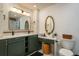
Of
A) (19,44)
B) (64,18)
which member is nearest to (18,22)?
(19,44)

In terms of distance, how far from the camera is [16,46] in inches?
78.0

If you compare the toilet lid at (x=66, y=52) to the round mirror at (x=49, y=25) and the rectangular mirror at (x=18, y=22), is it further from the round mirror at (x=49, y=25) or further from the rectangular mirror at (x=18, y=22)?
the rectangular mirror at (x=18, y=22)

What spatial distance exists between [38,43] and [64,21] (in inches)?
23.4

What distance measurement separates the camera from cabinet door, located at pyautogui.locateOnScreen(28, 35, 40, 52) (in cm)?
192

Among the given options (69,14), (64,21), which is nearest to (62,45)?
(64,21)

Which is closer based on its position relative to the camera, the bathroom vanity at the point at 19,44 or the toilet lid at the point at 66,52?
the toilet lid at the point at 66,52

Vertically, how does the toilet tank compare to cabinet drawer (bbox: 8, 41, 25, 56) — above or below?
above

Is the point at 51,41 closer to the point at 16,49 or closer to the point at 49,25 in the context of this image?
the point at 49,25

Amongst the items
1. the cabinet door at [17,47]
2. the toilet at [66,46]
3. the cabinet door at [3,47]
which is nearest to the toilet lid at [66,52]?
the toilet at [66,46]

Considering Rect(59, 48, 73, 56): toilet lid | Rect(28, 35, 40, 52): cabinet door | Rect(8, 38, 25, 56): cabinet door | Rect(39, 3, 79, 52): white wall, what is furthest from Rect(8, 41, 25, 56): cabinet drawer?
Rect(59, 48, 73, 56): toilet lid

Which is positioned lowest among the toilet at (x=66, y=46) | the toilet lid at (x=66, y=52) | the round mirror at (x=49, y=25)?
the toilet lid at (x=66, y=52)

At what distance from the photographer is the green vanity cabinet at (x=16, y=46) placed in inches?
74.9

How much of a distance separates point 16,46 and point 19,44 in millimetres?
66

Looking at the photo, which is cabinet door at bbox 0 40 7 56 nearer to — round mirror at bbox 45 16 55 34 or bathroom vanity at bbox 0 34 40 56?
bathroom vanity at bbox 0 34 40 56
